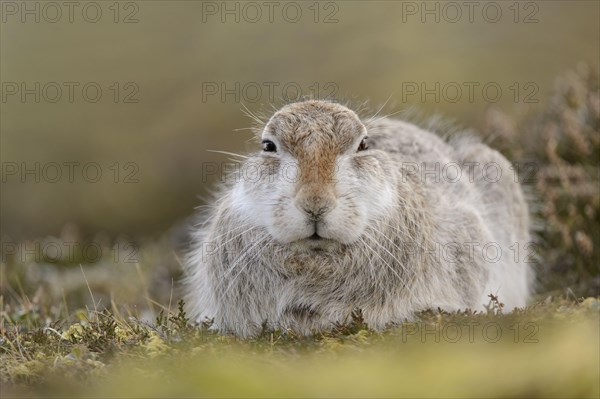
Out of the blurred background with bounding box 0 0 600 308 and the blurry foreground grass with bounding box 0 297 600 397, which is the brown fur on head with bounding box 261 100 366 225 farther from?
the blurred background with bounding box 0 0 600 308

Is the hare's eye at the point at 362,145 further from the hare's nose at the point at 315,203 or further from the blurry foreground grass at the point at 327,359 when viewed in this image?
the blurry foreground grass at the point at 327,359

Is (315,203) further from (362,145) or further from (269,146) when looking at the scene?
(362,145)

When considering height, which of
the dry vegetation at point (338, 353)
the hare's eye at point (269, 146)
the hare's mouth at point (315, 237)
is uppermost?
the hare's eye at point (269, 146)

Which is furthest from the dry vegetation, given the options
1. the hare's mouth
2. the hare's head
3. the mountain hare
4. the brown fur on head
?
the brown fur on head

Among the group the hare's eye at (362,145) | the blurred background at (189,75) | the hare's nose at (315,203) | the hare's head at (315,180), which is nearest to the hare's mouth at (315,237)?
the hare's head at (315,180)

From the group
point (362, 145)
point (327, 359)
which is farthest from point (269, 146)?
point (327, 359)

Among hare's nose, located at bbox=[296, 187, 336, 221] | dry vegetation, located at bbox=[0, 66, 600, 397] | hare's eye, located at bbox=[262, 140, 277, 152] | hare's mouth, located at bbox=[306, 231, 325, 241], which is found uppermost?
hare's eye, located at bbox=[262, 140, 277, 152]

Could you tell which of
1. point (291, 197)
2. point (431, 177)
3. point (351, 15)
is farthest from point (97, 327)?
point (351, 15)
